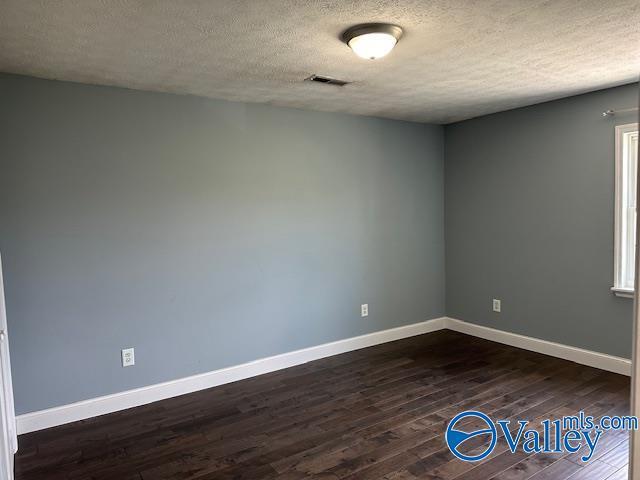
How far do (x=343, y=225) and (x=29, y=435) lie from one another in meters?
2.98

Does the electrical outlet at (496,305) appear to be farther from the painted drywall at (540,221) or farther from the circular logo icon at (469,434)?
the circular logo icon at (469,434)

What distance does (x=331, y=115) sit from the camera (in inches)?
167

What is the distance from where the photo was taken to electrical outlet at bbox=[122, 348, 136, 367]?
326cm

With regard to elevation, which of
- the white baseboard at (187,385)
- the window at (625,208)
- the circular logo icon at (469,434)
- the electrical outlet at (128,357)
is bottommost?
the circular logo icon at (469,434)

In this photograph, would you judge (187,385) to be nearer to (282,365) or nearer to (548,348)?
(282,365)

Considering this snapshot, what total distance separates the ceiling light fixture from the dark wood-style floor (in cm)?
228

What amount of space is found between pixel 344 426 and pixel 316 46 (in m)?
2.39

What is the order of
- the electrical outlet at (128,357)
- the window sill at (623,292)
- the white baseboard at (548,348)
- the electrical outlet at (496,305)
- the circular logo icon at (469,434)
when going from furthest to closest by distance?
the electrical outlet at (496,305) → the white baseboard at (548,348) → the window sill at (623,292) → the electrical outlet at (128,357) → the circular logo icon at (469,434)

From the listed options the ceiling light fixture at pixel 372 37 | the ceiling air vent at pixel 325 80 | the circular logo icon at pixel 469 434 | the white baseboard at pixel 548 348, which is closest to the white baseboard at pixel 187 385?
the white baseboard at pixel 548 348

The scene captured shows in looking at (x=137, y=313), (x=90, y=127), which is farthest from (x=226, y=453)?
(x=90, y=127)

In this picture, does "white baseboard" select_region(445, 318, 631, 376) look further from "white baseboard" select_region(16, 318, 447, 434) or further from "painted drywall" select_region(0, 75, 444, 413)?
"painted drywall" select_region(0, 75, 444, 413)

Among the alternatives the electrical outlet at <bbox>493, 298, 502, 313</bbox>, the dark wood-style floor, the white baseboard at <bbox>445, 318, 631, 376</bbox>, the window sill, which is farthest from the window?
the electrical outlet at <bbox>493, 298, 502, 313</bbox>

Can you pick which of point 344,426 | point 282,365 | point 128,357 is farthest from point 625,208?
point 128,357

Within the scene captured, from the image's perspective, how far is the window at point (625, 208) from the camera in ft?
11.6
